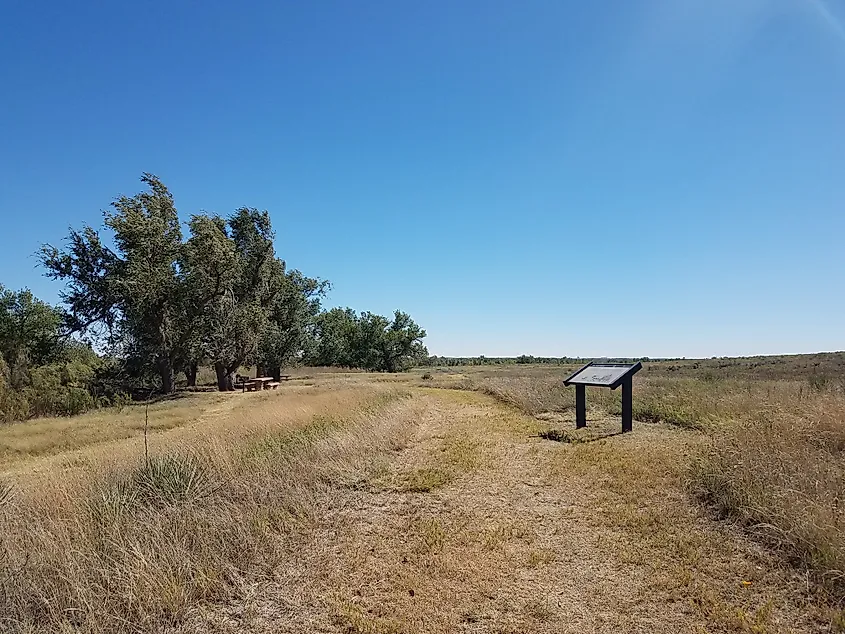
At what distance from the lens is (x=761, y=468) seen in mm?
5684

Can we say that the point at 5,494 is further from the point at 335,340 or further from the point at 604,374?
the point at 335,340

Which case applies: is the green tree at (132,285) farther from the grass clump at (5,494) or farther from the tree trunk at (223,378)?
the grass clump at (5,494)

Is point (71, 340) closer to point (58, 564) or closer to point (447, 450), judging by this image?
point (447, 450)

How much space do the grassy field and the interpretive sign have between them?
1698 mm

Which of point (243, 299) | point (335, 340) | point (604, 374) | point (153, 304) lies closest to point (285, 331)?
point (243, 299)

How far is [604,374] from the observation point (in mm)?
11531

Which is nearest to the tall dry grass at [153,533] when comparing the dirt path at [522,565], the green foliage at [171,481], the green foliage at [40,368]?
the green foliage at [171,481]

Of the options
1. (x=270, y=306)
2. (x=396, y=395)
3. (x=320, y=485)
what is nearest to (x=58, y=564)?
(x=320, y=485)

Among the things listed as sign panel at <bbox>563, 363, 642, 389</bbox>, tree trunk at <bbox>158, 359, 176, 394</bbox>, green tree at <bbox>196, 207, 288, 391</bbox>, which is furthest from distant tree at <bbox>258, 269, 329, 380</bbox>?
sign panel at <bbox>563, 363, 642, 389</bbox>

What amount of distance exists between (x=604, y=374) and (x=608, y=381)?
0.68 m

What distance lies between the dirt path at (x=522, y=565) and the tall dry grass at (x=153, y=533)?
0.33 m

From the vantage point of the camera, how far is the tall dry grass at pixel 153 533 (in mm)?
3633

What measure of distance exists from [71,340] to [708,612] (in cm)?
2882

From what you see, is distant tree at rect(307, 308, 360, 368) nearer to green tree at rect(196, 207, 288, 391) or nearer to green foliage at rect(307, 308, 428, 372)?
green foliage at rect(307, 308, 428, 372)
